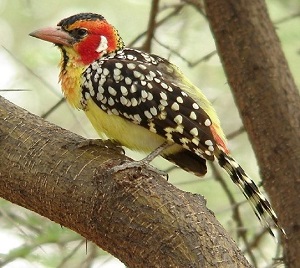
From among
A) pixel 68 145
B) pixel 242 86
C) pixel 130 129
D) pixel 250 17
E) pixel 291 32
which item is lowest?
pixel 68 145

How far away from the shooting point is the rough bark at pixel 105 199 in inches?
86.6

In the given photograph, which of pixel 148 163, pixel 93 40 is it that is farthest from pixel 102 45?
pixel 148 163

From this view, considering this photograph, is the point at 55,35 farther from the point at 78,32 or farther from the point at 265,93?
the point at 265,93

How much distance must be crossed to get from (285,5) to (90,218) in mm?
3051

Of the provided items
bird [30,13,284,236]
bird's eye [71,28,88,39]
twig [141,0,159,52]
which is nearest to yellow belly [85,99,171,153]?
bird [30,13,284,236]

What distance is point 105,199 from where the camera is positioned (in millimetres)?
2363

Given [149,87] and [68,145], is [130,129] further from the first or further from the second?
[68,145]

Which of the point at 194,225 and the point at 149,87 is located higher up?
the point at 149,87

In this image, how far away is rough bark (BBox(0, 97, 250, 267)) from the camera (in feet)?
7.22

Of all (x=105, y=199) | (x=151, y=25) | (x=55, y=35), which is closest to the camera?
(x=105, y=199)

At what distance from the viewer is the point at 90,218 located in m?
2.39

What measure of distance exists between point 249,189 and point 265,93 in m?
0.66

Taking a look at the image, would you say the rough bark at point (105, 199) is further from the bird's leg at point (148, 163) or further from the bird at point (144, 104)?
the bird at point (144, 104)

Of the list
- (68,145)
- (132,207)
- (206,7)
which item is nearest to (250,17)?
(206,7)
